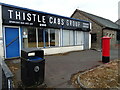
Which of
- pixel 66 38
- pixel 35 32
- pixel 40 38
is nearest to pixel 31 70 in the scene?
pixel 35 32

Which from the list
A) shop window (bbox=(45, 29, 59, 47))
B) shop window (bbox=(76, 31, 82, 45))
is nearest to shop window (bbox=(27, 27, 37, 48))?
shop window (bbox=(45, 29, 59, 47))

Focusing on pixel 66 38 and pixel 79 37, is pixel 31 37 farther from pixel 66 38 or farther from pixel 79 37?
pixel 79 37

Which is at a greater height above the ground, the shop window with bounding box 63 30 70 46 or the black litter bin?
the shop window with bounding box 63 30 70 46

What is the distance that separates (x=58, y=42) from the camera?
34.9 feet

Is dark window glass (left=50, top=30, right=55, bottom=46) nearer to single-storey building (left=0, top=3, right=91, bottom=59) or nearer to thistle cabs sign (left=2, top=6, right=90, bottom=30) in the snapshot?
single-storey building (left=0, top=3, right=91, bottom=59)

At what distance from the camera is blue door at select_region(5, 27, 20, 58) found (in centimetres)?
715

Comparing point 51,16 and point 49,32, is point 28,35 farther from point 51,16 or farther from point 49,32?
point 51,16

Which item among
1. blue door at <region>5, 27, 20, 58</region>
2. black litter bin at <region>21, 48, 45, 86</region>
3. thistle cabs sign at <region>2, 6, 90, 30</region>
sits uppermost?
thistle cabs sign at <region>2, 6, 90, 30</region>

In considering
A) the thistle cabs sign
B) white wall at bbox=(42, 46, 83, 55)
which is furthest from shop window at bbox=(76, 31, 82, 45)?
the thistle cabs sign

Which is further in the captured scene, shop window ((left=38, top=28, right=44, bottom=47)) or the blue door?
shop window ((left=38, top=28, right=44, bottom=47))

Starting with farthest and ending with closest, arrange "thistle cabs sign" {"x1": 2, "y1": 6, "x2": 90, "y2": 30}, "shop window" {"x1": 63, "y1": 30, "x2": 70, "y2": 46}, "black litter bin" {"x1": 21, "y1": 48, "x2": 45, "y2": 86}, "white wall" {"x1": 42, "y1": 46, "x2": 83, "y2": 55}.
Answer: "shop window" {"x1": 63, "y1": 30, "x2": 70, "y2": 46}, "white wall" {"x1": 42, "y1": 46, "x2": 83, "y2": 55}, "thistle cabs sign" {"x1": 2, "y1": 6, "x2": 90, "y2": 30}, "black litter bin" {"x1": 21, "y1": 48, "x2": 45, "y2": 86}

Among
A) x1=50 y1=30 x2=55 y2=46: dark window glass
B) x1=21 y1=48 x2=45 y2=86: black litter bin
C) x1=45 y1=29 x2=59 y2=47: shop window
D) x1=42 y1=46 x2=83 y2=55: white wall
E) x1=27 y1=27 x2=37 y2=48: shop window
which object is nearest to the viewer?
x1=21 y1=48 x2=45 y2=86: black litter bin

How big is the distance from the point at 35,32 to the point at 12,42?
7.35 feet

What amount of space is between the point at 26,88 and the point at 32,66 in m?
0.75
